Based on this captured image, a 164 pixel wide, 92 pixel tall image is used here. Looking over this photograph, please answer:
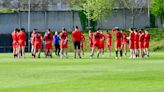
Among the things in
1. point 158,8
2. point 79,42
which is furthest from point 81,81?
point 158,8

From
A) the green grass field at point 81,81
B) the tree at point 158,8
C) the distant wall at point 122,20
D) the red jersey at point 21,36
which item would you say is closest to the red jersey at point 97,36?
the red jersey at point 21,36

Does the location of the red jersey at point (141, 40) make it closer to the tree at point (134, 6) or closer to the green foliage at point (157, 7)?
the tree at point (134, 6)

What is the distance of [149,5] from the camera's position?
108 meters

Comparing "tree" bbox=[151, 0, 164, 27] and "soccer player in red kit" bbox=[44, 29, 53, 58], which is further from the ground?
"tree" bbox=[151, 0, 164, 27]

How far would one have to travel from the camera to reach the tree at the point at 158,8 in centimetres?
10288

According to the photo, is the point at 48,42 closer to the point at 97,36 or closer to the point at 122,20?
the point at 97,36

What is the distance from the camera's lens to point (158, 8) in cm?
10262

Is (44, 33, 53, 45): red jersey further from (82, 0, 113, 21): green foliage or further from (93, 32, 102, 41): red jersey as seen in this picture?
(82, 0, 113, 21): green foliage

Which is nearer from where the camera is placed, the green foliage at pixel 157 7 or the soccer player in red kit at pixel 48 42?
the soccer player in red kit at pixel 48 42

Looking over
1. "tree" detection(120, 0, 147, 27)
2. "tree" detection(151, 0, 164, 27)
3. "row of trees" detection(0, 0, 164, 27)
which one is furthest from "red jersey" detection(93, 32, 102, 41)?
"tree" detection(151, 0, 164, 27)

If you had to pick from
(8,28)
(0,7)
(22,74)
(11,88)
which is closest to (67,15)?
(8,28)

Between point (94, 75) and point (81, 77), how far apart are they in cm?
111

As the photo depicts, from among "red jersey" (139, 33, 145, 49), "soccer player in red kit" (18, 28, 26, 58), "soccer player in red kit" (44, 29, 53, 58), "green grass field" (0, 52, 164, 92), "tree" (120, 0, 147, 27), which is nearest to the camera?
"green grass field" (0, 52, 164, 92)

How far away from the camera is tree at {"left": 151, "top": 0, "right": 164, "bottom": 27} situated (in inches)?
4050
